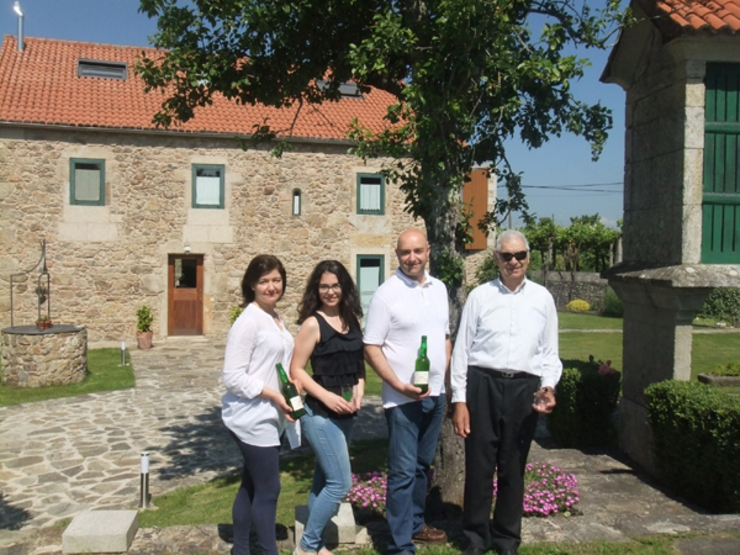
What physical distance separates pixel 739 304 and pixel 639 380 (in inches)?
682

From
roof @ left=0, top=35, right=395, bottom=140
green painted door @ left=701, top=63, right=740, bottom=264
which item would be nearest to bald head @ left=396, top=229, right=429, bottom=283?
green painted door @ left=701, top=63, right=740, bottom=264

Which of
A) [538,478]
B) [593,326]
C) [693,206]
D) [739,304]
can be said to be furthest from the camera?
[739,304]

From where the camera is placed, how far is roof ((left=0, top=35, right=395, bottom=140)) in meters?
15.8

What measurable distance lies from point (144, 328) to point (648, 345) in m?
12.5

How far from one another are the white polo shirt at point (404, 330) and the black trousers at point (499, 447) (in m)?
0.29

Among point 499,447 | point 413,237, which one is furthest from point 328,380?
point 499,447

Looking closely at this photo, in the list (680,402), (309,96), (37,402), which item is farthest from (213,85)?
(37,402)

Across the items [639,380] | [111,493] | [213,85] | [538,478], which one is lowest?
[111,493]

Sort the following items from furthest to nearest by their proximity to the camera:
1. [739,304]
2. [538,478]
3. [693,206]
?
[739,304] < [693,206] < [538,478]

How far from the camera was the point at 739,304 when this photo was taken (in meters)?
21.3

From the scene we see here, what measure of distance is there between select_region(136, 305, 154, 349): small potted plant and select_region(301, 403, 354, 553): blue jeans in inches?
515

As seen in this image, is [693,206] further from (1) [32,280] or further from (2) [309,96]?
(1) [32,280]

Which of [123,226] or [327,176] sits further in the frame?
[327,176]

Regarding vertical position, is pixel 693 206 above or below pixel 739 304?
above
